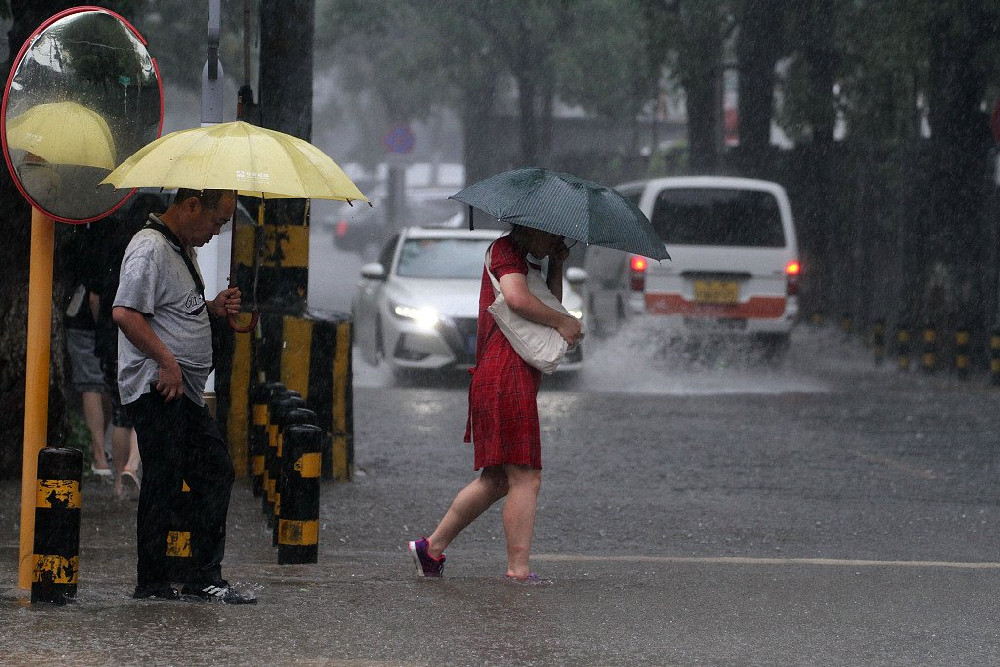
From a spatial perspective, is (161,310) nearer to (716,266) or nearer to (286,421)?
(286,421)

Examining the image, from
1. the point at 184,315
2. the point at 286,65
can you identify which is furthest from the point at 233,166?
the point at 286,65

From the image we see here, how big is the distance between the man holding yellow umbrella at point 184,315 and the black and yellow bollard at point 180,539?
4 cm

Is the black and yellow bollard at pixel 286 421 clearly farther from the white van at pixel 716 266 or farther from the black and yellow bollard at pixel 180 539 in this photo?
the white van at pixel 716 266

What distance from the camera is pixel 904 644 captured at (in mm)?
5566

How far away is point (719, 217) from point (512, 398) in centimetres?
1137

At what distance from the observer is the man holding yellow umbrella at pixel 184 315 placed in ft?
18.1

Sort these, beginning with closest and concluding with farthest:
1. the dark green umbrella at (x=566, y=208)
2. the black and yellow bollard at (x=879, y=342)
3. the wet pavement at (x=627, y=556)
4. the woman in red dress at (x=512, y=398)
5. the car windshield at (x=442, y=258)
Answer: the wet pavement at (x=627, y=556) < the dark green umbrella at (x=566, y=208) < the woman in red dress at (x=512, y=398) < the car windshield at (x=442, y=258) < the black and yellow bollard at (x=879, y=342)

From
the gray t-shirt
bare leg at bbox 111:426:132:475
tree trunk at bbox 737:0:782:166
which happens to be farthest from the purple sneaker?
tree trunk at bbox 737:0:782:166

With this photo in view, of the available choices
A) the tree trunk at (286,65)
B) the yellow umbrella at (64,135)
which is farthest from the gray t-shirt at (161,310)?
the tree trunk at (286,65)

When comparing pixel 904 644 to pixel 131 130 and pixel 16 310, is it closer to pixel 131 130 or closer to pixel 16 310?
pixel 131 130

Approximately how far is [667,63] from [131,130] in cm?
2049

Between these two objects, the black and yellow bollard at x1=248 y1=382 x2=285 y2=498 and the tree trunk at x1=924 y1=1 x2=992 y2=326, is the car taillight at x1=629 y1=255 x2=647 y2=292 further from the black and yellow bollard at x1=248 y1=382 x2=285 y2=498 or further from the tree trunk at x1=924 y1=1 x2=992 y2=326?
the black and yellow bollard at x1=248 y1=382 x2=285 y2=498

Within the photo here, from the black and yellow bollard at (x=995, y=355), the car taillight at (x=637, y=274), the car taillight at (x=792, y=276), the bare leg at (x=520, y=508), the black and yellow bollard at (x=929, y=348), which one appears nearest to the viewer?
the bare leg at (x=520, y=508)

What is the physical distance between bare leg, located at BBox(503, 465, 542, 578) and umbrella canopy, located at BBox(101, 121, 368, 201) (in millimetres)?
1246
